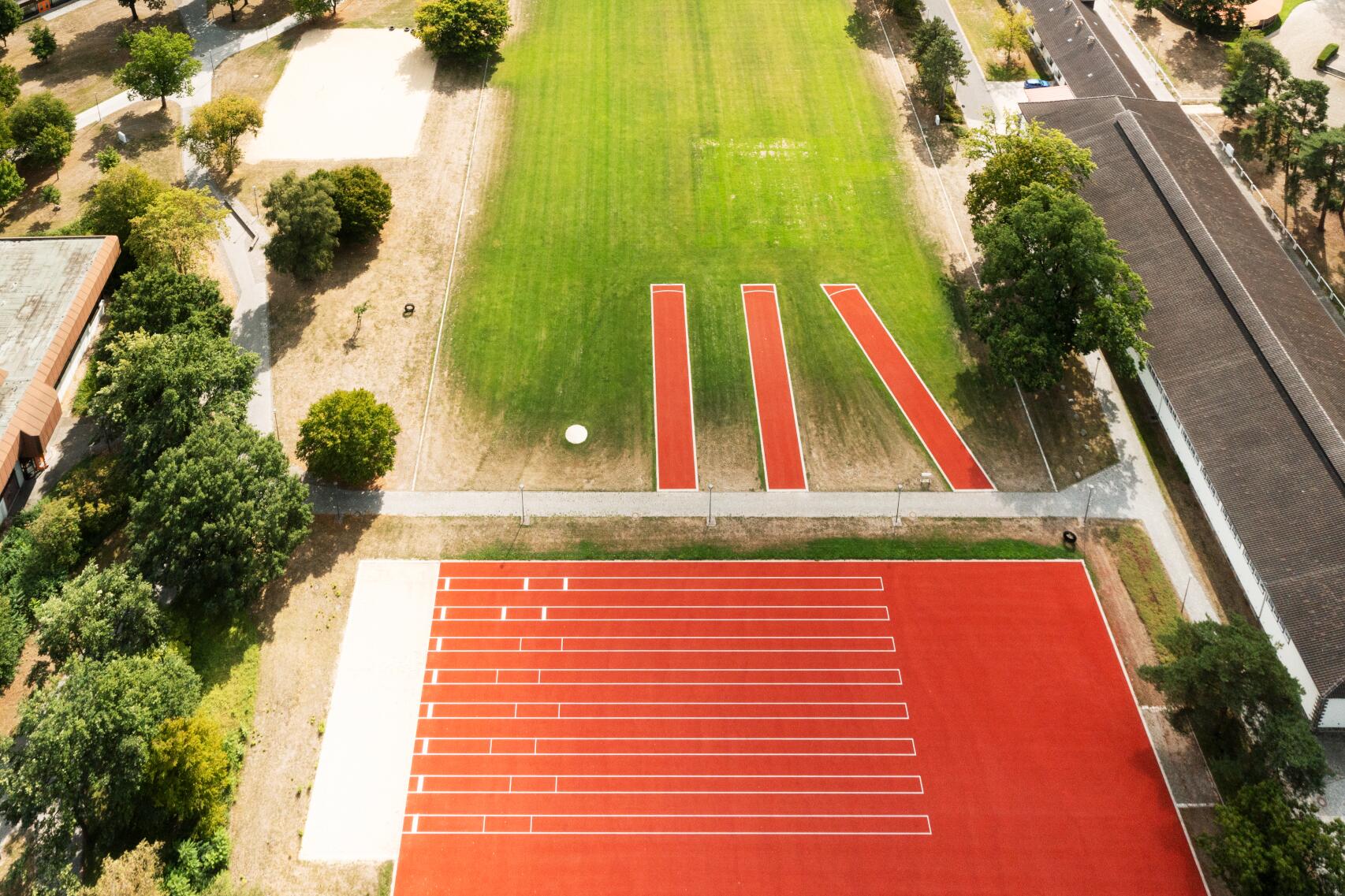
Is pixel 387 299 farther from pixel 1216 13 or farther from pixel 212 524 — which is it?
pixel 1216 13

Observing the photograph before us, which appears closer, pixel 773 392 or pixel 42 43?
pixel 773 392

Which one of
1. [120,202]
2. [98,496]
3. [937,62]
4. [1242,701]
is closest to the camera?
[1242,701]

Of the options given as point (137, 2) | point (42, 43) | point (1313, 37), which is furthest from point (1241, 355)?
point (137, 2)

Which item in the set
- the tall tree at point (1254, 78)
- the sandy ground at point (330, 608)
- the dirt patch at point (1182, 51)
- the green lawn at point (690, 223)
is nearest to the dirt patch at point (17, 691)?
the sandy ground at point (330, 608)

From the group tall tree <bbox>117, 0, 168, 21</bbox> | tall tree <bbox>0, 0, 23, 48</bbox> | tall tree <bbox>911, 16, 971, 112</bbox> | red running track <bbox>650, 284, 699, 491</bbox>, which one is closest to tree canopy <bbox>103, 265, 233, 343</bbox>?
red running track <bbox>650, 284, 699, 491</bbox>

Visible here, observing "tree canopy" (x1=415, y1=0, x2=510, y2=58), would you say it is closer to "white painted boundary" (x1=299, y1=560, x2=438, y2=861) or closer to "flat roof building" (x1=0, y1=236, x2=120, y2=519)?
"flat roof building" (x1=0, y1=236, x2=120, y2=519)

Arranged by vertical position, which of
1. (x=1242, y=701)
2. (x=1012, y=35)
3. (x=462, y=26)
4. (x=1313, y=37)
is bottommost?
(x=1242, y=701)
